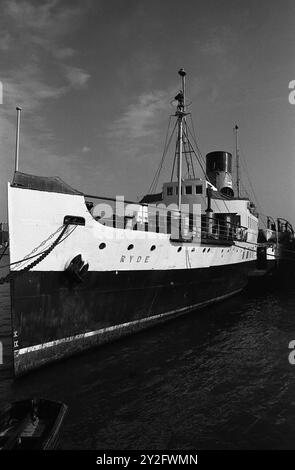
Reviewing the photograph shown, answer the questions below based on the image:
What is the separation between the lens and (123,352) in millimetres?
11227

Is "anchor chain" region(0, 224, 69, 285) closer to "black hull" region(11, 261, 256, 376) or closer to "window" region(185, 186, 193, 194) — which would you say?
"black hull" region(11, 261, 256, 376)

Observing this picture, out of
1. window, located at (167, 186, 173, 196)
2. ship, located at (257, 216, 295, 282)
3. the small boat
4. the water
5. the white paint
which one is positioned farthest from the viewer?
ship, located at (257, 216, 295, 282)

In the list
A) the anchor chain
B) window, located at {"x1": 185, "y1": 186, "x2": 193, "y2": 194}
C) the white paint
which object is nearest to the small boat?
the anchor chain

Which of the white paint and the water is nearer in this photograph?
the water

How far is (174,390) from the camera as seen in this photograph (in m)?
8.70

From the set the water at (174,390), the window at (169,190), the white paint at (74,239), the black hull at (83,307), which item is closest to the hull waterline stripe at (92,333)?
the black hull at (83,307)

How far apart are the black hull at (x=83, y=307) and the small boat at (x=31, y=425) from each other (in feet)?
8.81

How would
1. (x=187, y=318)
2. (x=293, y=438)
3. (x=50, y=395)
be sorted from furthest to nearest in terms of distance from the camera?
(x=187, y=318)
(x=50, y=395)
(x=293, y=438)

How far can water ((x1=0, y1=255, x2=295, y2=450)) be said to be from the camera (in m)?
6.67

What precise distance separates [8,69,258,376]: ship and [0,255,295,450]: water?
0.85 metres

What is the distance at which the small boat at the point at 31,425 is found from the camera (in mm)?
5562
